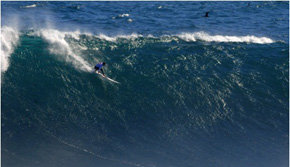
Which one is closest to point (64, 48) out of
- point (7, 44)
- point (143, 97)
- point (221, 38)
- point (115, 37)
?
point (7, 44)

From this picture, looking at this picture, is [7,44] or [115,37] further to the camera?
[115,37]

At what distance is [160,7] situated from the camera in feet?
128

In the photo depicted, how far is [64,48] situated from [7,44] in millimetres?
4274

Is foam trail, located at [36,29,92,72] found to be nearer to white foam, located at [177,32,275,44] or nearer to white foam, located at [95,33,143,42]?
white foam, located at [95,33,143,42]

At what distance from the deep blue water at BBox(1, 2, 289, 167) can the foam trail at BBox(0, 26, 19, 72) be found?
0.28 ft

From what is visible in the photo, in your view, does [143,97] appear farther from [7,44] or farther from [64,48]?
[7,44]

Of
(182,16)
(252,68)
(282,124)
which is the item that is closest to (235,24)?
(182,16)

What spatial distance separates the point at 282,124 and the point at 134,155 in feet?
30.0

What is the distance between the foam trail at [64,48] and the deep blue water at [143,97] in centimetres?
8

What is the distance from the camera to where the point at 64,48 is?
21.0 m

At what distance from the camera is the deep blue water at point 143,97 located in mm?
14094

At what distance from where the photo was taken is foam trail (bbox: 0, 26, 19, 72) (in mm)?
18886

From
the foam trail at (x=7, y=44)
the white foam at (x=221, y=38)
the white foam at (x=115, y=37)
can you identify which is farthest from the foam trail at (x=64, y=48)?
the white foam at (x=221, y=38)

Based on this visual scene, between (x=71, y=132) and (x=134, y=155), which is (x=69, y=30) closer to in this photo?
(x=71, y=132)
